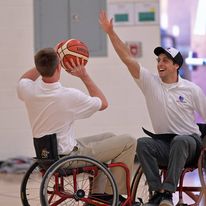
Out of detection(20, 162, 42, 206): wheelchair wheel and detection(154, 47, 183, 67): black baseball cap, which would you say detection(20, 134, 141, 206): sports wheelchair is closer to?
detection(20, 162, 42, 206): wheelchair wheel

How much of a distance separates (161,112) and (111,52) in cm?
257

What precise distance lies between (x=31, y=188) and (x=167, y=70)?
142 centimetres

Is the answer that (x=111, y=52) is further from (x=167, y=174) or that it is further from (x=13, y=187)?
(x=167, y=174)

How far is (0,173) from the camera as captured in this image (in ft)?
18.0

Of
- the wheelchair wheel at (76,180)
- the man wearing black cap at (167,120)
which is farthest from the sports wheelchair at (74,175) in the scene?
the man wearing black cap at (167,120)

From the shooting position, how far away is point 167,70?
3.38 metres

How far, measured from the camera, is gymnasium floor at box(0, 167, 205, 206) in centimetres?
394

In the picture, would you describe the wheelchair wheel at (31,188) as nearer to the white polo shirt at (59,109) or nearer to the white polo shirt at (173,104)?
the white polo shirt at (59,109)

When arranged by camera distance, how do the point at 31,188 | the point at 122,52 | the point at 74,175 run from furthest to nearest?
the point at 31,188 < the point at 122,52 < the point at 74,175

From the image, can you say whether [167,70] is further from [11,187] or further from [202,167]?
[11,187]

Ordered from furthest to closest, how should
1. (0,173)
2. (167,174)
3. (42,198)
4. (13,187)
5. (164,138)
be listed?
1. (0,173)
2. (13,187)
3. (164,138)
4. (167,174)
5. (42,198)

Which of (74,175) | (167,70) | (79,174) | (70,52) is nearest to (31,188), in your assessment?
(79,174)

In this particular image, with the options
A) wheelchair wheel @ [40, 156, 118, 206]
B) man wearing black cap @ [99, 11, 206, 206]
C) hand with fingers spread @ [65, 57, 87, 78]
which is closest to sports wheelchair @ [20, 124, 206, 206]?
wheelchair wheel @ [40, 156, 118, 206]

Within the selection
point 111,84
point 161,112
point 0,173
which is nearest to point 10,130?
point 0,173
